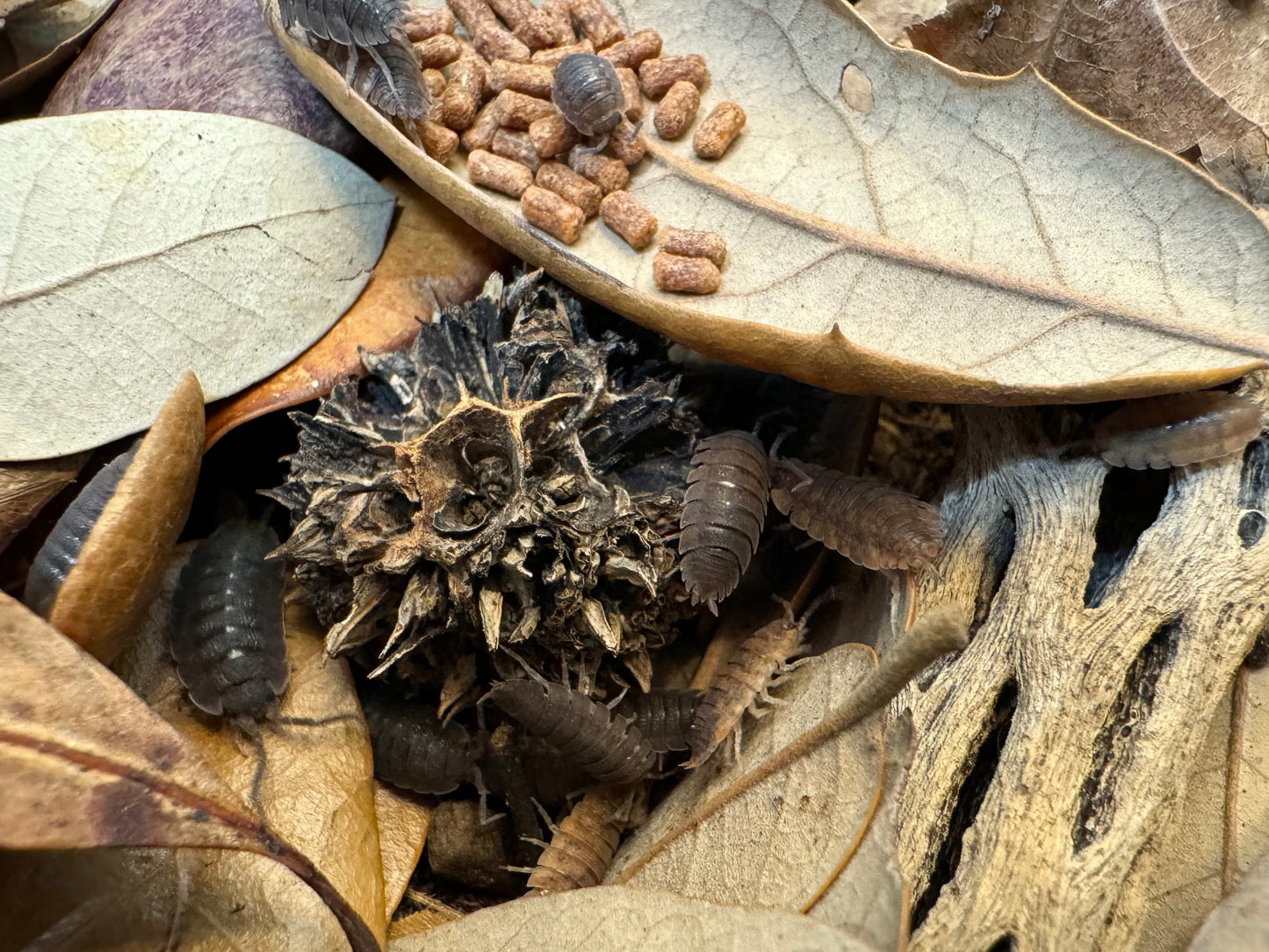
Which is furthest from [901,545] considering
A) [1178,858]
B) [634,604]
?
[1178,858]

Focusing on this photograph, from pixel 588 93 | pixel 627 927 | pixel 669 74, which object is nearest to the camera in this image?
pixel 627 927

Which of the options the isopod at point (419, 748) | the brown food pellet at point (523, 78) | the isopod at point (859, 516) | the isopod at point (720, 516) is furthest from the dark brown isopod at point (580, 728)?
the brown food pellet at point (523, 78)

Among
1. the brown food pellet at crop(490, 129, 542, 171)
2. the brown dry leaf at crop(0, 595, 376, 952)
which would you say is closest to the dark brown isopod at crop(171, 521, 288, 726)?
the brown dry leaf at crop(0, 595, 376, 952)

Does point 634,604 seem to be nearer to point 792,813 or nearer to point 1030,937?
point 792,813

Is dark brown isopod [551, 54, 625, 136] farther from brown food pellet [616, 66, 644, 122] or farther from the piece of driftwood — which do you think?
the piece of driftwood

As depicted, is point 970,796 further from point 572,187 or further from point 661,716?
point 572,187

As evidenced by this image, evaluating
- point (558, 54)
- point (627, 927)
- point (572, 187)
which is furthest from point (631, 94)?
point (627, 927)
